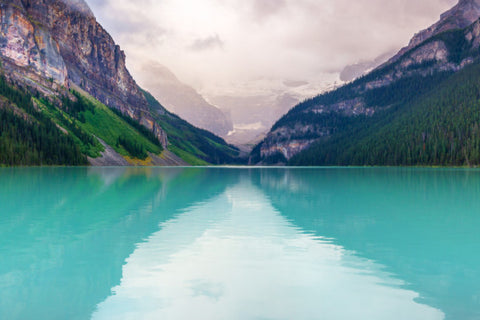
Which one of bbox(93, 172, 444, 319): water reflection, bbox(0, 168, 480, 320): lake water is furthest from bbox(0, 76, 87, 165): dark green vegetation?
bbox(93, 172, 444, 319): water reflection

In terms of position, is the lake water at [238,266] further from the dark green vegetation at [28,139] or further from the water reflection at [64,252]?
the dark green vegetation at [28,139]

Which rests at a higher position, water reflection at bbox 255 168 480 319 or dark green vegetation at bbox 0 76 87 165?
dark green vegetation at bbox 0 76 87 165

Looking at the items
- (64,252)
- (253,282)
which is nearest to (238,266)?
(253,282)

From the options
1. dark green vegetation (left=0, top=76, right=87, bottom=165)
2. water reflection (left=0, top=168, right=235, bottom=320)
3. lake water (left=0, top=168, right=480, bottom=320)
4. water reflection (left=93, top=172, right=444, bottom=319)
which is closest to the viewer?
water reflection (left=93, top=172, right=444, bottom=319)

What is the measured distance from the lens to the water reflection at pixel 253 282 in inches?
434

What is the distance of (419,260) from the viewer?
16578 mm

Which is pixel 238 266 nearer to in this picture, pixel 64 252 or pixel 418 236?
pixel 64 252

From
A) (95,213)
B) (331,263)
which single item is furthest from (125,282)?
(95,213)

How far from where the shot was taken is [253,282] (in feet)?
45.3

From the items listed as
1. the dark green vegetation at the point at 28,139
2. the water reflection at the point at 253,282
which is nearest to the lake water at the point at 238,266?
the water reflection at the point at 253,282

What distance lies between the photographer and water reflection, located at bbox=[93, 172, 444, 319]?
1102 centimetres

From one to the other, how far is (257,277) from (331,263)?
3998mm

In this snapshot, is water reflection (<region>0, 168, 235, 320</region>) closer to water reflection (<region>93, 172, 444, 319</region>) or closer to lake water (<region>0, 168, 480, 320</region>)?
lake water (<region>0, 168, 480, 320</region>)

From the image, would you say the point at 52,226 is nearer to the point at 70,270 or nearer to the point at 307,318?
the point at 70,270
